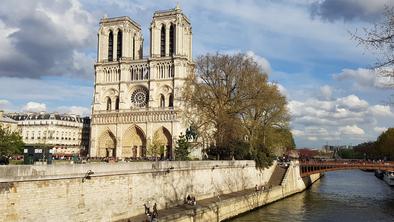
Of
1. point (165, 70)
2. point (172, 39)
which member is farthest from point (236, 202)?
point (172, 39)

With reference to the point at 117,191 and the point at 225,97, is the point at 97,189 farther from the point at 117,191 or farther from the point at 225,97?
the point at 225,97

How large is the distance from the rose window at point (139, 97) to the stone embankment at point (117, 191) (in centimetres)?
4123

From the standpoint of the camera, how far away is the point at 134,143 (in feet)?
256

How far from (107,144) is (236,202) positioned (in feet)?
166

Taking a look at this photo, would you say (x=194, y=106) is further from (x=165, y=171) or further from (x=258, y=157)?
(x=165, y=171)

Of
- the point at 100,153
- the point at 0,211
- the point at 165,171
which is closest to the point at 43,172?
the point at 0,211

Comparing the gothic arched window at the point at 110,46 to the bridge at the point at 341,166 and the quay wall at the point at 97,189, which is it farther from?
the quay wall at the point at 97,189

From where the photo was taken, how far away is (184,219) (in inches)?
953

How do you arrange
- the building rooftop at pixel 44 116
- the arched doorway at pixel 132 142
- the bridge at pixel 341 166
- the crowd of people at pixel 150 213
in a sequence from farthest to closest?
the building rooftop at pixel 44 116
the arched doorway at pixel 132 142
the bridge at pixel 341 166
the crowd of people at pixel 150 213

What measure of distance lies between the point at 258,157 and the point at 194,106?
9.20m

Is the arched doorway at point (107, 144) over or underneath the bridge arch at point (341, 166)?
over

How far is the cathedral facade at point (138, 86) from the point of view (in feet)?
247

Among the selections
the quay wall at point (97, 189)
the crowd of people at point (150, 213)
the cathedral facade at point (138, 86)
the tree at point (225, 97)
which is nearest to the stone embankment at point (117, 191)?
the quay wall at point (97, 189)

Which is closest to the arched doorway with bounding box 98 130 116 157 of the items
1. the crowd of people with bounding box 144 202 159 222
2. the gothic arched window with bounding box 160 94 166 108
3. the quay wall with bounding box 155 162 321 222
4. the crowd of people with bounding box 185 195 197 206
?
the gothic arched window with bounding box 160 94 166 108
